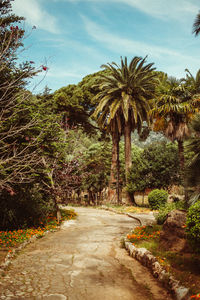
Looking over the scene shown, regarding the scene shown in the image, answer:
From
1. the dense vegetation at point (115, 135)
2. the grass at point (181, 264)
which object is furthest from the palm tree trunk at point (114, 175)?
the grass at point (181, 264)

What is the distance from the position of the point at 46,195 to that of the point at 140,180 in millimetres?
10855

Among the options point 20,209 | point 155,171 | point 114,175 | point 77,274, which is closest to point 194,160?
point 77,274

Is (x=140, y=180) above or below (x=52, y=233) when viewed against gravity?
above

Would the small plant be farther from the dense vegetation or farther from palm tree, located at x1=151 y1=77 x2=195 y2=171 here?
palm tree, located at x1=151 y1=77 x2=195 y2=171

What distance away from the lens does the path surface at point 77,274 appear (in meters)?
4.20

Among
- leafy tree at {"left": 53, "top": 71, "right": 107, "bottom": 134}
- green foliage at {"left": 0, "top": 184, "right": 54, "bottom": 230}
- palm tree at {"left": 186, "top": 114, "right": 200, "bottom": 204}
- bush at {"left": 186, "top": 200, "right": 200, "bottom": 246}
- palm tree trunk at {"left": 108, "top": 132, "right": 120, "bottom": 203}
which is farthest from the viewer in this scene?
leafy tree at {"left": 53, "top": 71, "right": 107, "bottom": 134}

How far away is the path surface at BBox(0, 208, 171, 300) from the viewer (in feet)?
13.8

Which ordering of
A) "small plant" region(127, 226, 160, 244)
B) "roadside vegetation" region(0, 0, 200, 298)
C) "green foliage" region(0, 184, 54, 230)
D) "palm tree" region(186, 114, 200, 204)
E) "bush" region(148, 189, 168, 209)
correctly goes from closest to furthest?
"roadside vegetation" region(0, 0, 200, 298), "palm tree" region(186, 114, 200, 204), "small plant" region(127, 226, 160, 244), "green foliage" region(0, 184, 54, 230), "bush" region(148, 189, 168, 209)

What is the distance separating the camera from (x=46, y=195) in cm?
1315

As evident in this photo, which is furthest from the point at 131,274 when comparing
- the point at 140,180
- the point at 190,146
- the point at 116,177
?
the point at 116,177

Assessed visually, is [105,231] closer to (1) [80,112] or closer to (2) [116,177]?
(2) [116,177]

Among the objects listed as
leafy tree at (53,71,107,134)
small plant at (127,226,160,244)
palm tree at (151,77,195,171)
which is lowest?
small plant at (127,226,160,244)

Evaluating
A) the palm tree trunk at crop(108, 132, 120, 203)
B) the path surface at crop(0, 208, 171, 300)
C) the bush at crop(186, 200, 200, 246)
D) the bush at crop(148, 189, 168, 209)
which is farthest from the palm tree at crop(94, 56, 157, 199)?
the bush at crop(186, 200, 200, 246)

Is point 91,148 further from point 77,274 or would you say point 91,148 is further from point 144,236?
point 77,274
